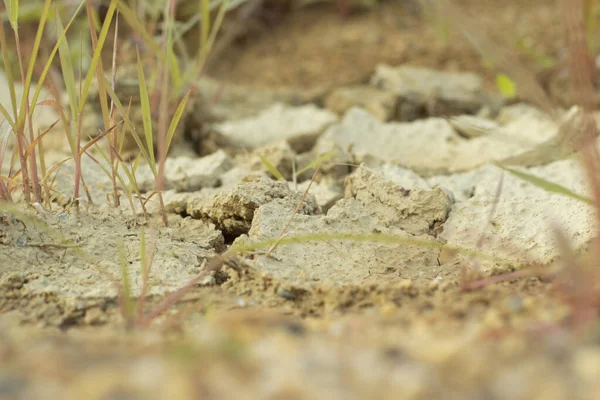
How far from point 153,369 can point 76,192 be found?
0.80 m

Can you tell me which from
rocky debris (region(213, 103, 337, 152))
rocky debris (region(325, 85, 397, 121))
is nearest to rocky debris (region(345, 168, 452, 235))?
rocky debris (region(213, 103, 337, 152))

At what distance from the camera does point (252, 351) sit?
670 mm

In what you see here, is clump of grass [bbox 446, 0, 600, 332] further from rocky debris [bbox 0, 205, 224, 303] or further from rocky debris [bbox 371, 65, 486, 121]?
rocky debris [bbox 371, 65, 486, 121]

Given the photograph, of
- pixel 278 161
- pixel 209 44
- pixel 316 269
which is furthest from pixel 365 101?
pixel 316 269

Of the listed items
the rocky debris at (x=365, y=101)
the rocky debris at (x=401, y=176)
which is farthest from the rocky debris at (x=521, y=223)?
the rocky debris at (x=365, y=101)

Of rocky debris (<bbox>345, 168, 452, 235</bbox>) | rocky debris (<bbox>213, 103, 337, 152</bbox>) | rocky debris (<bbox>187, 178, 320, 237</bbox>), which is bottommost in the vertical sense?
rocky debris (<bbox>213, 103, 337, 152</bbox>)

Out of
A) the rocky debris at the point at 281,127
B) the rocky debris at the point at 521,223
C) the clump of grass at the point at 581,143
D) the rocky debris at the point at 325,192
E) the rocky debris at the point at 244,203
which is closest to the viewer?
the clump of grass at the point at 581,143

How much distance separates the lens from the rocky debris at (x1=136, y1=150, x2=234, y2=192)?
1.80 metres

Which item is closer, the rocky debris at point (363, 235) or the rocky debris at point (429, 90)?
the rocky debris at point (363, 235)

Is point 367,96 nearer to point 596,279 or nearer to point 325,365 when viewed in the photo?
point 596,279

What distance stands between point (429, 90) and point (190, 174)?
4.09 ft

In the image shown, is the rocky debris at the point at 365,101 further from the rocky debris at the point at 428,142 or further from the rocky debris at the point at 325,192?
the rocky debris at the point at 325,192

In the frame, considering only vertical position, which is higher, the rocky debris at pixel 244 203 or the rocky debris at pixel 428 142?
the rocky debris at pixel 244 203

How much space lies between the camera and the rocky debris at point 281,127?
233cm
